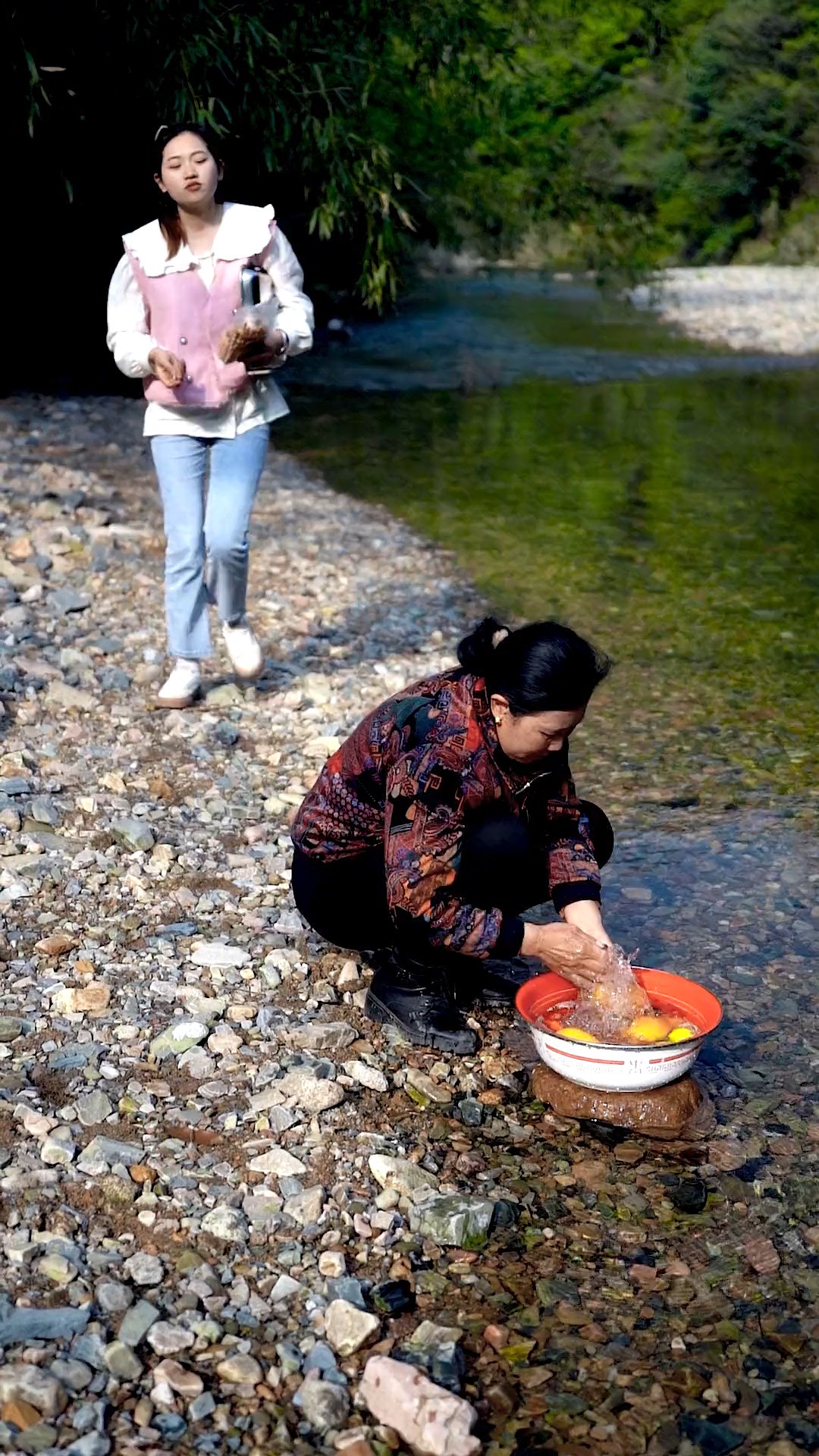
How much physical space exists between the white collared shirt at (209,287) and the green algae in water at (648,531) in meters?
1.82

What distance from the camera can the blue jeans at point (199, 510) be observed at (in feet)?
18.3

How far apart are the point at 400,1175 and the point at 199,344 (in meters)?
3.27

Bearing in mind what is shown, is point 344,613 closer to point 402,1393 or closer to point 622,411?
point 402,1393

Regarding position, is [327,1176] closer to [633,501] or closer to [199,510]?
[199,510]

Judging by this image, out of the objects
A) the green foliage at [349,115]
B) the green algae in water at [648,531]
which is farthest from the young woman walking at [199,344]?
the green foliage at [349,115]

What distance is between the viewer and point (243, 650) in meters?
6.02

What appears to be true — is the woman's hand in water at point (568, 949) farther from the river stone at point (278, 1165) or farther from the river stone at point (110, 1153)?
the river stone at point (110, 1153)

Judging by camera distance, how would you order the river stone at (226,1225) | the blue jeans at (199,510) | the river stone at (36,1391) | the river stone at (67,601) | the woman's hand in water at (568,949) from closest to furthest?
1. the river stone at (36,1391)
2. the river stone at (226,1225)
3. the woman's hand in water at (568,949)
4. the blue jeans at (199,510)
5. the river stone at (67,601)

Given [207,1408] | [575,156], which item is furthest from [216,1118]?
[575,156]

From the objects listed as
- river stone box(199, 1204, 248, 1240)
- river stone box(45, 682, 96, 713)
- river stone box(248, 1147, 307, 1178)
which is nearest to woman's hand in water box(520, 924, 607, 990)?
river stone box(248, 1147, 307, 1178)

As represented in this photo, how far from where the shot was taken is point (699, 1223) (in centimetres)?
317

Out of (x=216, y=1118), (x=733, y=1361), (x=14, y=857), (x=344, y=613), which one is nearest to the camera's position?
(x=733, y=1361)

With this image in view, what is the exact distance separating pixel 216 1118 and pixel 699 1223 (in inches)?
41.2

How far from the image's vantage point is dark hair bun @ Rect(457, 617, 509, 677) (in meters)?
3.21
